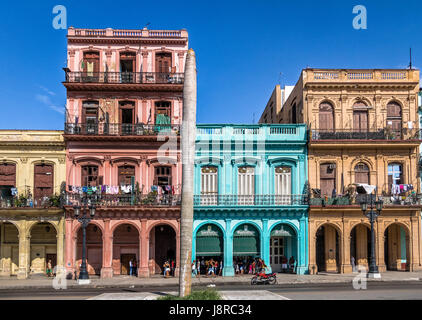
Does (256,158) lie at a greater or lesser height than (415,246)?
greater

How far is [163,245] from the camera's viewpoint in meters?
31.6

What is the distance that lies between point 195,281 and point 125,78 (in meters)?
13.7

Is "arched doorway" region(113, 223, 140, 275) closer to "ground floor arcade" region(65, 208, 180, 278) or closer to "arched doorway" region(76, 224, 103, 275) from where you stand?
"ground floor arcade" region(65, 208, 180, 278)

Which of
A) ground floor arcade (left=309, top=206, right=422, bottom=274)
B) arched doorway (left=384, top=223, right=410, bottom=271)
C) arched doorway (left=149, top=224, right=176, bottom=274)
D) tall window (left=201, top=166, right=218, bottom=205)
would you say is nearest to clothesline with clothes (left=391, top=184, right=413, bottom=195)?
ground floor arcade (left=309, top=206, right=422, bottom=274)

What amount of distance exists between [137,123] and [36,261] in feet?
36.9

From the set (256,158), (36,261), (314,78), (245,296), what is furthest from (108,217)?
(314,78)

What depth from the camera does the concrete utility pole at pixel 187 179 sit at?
17.0 metres

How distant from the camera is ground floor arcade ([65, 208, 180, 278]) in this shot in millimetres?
29625

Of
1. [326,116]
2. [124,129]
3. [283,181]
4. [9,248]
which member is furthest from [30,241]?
[326,116]

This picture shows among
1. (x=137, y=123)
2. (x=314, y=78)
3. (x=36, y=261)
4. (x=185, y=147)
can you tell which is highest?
(x=314, y=78)
